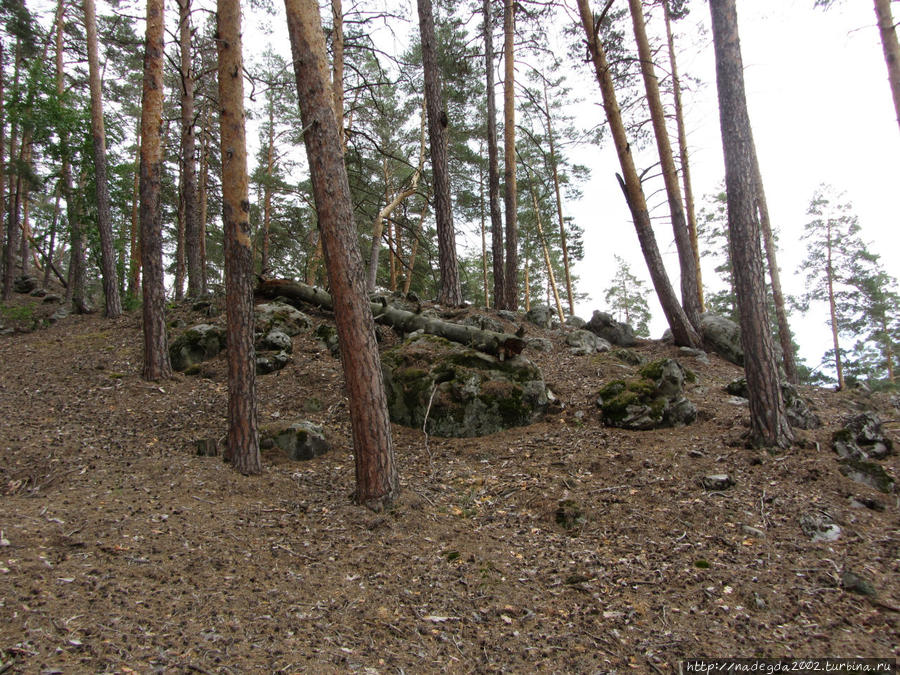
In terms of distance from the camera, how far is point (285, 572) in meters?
3.20

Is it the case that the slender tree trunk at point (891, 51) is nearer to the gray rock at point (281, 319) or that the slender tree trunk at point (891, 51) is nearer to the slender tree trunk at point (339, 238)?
the slender tree trunk at point (339, 238)

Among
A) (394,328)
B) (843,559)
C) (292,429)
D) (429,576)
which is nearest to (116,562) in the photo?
(429,576)

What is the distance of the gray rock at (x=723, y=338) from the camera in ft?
29.6

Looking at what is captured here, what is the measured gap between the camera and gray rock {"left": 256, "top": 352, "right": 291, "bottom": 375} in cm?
735

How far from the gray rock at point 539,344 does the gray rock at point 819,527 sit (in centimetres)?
508

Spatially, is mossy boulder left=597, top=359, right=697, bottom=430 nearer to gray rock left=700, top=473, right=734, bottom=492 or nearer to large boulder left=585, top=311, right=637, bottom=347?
gray rock left=700, top=473, right=734, bottom=492

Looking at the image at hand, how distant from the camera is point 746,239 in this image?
4.74 m

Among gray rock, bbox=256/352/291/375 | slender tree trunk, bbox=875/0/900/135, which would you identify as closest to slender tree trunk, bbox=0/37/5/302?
gray rock, bbox=256/352/291/375

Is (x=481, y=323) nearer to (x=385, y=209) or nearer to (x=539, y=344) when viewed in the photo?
(x=539, y=344)

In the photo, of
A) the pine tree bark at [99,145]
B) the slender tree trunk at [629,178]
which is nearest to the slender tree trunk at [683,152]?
the slender tree trunk at [629,178]

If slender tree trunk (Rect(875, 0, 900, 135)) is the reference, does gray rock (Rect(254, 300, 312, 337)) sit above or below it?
below

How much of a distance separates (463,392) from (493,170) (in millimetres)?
7352

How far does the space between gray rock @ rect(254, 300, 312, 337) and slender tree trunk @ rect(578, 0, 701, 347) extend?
6.45 metres

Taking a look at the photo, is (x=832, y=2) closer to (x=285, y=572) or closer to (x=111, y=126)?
(x=285, y=572)
